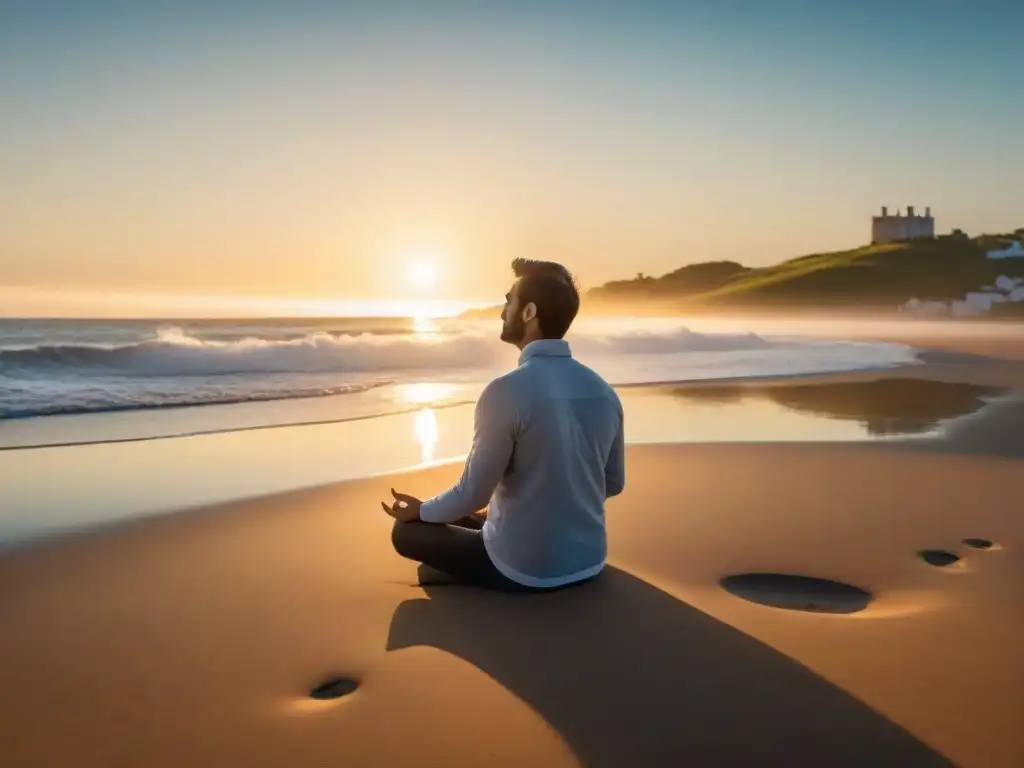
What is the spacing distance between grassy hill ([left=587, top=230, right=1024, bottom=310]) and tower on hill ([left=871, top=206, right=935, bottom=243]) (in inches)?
248

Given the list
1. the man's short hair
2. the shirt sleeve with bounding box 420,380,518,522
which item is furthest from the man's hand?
the man's short hair

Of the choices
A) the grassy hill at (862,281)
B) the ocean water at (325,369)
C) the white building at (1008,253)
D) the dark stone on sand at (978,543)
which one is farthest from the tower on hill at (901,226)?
the dark stone on sand at (978,543)

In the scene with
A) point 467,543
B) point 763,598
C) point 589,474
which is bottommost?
point 763,598

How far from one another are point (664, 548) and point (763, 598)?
2.58 ft

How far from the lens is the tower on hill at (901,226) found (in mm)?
112938

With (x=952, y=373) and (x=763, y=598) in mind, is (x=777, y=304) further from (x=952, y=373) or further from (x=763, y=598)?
(x=763, y=598)

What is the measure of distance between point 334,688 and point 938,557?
11.1 ft

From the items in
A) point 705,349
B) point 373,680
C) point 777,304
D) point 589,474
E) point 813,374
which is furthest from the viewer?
point 777,304

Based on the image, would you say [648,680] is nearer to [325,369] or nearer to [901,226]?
[325,369]

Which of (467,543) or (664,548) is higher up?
(467,543)

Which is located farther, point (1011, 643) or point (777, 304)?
point (777, 304)

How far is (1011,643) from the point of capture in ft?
→ 11.3

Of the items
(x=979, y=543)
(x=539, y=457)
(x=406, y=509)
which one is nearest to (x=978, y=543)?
(x=979, y=543)

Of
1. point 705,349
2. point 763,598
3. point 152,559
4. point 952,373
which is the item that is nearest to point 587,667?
point 763,598
